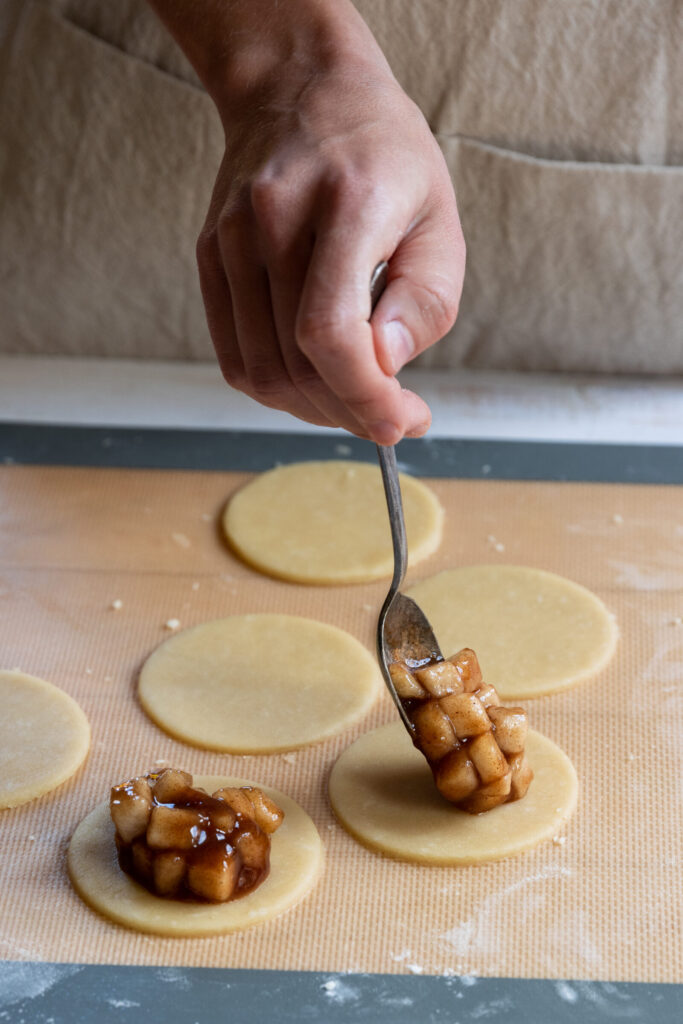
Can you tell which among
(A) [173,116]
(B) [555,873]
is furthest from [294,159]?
(A) [173,116]

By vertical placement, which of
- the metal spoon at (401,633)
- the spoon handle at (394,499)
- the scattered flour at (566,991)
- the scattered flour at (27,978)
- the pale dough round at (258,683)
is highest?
the spoon handle at (394,499)

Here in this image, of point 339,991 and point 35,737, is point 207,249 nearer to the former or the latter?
point 35,737

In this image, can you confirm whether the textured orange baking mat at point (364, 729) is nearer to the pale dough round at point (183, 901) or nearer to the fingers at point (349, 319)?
the pale dough round at point (183, 901)

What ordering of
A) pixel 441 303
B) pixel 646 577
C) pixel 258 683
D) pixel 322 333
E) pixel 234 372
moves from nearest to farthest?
pixel 322 333 < pixel 441 303 < pixel 234 372 < pixel 258 683 < pixel 646 577

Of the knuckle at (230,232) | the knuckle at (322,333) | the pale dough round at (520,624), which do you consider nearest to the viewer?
the knuckle at (322,333)

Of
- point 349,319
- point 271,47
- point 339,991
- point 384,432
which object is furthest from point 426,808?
point 271,47

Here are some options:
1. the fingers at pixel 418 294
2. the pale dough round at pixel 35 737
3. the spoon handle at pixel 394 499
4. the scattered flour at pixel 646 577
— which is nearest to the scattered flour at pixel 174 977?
the pale dough round at pixel 35 737

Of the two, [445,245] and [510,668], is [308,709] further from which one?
[445,245]
